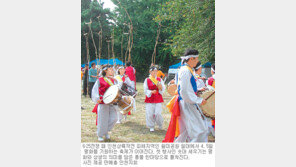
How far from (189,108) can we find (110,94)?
185 cm

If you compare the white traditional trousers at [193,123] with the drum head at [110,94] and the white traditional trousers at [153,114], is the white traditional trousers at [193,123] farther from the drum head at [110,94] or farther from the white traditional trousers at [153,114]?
the white traditional trousers at [153,114]

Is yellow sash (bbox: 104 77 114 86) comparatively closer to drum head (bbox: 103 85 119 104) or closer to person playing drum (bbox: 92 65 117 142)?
person playing drum (bbox: 92 65 117 142)

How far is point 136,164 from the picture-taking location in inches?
143

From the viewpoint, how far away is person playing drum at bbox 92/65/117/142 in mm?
5081

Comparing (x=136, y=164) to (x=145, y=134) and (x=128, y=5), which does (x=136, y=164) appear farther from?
(x=128, y=5)

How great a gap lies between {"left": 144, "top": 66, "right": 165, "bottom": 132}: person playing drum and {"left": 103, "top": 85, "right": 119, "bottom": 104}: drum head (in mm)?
1292

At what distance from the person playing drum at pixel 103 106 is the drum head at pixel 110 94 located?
103 mm

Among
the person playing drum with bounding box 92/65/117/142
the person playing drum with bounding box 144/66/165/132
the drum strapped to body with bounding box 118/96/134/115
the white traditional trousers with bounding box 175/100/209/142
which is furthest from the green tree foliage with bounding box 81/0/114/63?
the white traditional trousers with bounding box 175/100/209/142

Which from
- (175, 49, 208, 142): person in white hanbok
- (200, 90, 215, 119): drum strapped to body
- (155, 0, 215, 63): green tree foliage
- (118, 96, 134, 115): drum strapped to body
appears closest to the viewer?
(175, 49, 208, 142): person in white hanbok

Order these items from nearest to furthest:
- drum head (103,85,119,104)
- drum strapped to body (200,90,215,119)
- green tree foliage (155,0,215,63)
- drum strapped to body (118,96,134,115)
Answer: drum strapped to body (200,90,215,119), drum head (103,85,119,104), drum strapped to body (118,96,134,115), green tree foliage (155,0,215,63)

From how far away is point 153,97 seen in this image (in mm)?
6184

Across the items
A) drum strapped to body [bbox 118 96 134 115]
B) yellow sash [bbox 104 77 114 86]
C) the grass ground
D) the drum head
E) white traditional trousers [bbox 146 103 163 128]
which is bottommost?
the grass ground

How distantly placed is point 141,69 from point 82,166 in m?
21.5

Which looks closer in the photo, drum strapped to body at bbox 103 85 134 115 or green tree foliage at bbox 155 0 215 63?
drum strapped to body at bbox 103 85 134 115
